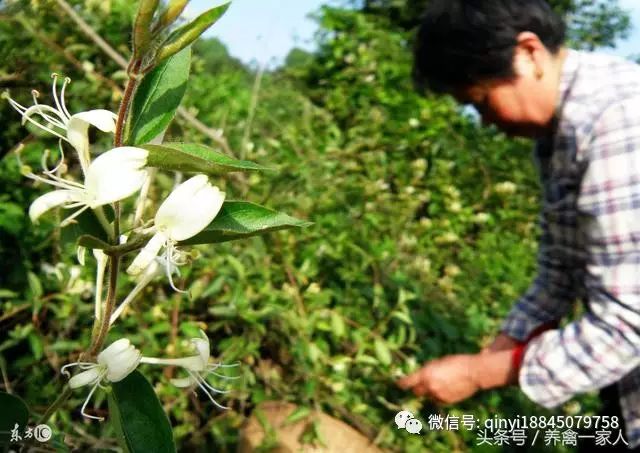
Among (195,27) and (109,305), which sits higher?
(195,27)

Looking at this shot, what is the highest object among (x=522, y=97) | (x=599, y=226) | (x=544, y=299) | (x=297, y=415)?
(x=522, y=97)

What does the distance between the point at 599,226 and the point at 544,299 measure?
26.7 inches

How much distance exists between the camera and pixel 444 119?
152 inches

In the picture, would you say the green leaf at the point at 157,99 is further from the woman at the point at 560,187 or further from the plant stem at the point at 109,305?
the woman at the point at 560,187

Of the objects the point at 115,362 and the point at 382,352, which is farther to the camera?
the point at 382,352

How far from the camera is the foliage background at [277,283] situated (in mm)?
1354

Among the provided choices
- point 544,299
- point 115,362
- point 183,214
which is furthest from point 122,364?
point 544,299

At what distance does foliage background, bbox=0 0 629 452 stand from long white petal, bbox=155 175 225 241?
87 mm

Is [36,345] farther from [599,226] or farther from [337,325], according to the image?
[599,226]

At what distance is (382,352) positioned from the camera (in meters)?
1.78

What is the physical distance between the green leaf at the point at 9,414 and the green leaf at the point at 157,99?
224mm

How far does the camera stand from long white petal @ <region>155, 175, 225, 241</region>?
0.39 meters

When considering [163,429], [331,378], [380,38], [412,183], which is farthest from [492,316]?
[163,429]

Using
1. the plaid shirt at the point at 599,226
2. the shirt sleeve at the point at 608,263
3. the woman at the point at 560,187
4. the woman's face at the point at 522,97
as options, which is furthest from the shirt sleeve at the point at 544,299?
the shirt sleeve at the point at 608,263
